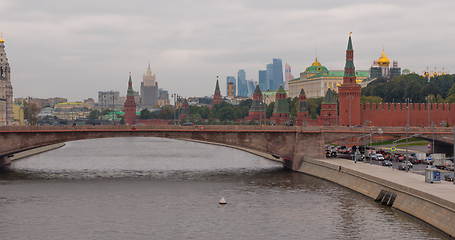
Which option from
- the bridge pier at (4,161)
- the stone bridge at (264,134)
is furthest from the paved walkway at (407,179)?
the bridge pier at (4,161)

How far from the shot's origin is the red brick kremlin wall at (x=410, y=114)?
169 metres

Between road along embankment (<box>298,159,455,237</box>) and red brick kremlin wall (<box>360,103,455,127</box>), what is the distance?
66.0 metres

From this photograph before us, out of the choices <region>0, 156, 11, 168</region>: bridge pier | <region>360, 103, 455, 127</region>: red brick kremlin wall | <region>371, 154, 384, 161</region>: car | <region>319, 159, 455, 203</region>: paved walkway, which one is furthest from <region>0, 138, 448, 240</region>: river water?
<region>360, 103, 455, 127</region>: red brick kremlin wall

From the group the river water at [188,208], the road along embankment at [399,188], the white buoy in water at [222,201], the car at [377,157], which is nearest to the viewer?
the road along embankment at [399,188]

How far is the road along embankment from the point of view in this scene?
61500mm

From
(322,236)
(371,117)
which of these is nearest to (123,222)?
(322,236)

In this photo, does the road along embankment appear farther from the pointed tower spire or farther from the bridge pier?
the pointed tower spire

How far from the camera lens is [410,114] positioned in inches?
6703

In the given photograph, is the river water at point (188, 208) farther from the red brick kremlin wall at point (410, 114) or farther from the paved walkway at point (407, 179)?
the red brick kremlin wall at point (410, 114)

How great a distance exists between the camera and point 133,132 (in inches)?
4464

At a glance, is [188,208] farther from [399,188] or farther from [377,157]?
[377,157]

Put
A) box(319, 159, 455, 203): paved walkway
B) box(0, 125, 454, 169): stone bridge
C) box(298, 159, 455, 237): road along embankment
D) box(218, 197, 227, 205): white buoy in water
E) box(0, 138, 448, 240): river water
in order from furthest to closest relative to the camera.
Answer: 1. box(0, 125, 454, 169): stone bridge
2. box(218, 197, 227, 205): white buoy in water
3. box(319, 159, 455, 203): paved walkway
4. box(0, 138, 448, 240): river water
5. box(298, 159, 455, 237): road along embankment

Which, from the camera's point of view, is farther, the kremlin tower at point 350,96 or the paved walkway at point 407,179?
the kremlin tower at point 350,96

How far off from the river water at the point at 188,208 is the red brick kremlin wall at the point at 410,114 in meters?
61.7
